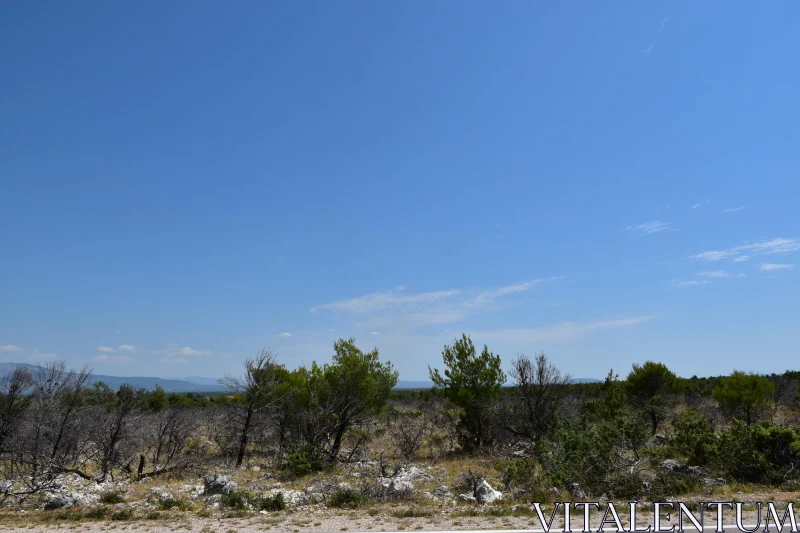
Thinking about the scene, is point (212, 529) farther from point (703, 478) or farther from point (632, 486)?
point (703, 478)

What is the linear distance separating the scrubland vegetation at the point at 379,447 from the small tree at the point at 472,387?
8 centimetres

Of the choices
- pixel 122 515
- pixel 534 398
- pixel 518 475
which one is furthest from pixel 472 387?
pixel 122 515

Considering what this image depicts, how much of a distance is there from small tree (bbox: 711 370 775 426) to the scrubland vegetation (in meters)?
0.10

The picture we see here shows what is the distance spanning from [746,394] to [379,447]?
811 inches

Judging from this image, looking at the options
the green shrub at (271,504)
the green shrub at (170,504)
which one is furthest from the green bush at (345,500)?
the green shrub at (170,504)

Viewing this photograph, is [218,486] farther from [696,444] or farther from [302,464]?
[696,444]

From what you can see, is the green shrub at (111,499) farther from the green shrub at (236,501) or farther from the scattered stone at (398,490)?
the scattered stone at (398,490)

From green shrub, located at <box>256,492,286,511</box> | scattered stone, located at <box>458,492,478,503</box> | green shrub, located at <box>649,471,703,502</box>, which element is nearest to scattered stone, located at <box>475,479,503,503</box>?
scattered stone, located at <box>458,492,478,503</box>

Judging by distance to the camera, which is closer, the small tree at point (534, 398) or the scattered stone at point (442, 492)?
the scattered stone at point (442, 492)

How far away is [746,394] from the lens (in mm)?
25703

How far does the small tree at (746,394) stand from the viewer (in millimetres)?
25672

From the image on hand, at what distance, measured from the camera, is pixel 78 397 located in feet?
75.6

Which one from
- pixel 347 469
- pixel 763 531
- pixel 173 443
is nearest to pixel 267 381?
pixel 347 469

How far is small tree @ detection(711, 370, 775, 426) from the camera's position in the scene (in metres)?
25.7
